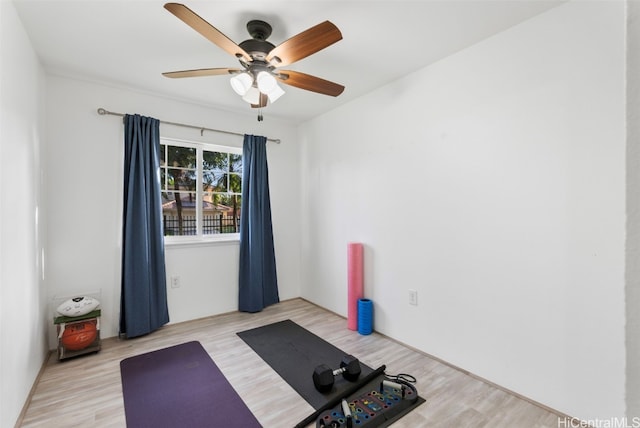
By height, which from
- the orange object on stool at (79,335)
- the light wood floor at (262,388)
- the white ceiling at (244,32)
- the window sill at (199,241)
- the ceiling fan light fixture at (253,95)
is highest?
the white ceiling at (244,32)

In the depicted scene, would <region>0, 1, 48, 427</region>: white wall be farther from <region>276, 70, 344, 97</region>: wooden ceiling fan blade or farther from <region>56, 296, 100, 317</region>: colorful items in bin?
<region>276, 70, 344, 97</region>: wooden ceiling fan blade

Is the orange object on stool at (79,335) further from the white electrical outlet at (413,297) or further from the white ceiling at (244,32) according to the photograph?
the white electrical outlet at (413,297)

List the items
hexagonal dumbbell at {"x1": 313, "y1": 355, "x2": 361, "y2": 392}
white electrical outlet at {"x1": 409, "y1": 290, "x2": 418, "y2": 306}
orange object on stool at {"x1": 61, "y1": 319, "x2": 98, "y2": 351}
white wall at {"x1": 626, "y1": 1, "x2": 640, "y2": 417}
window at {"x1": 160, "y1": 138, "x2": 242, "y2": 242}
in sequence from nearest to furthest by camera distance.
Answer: white wall at {"x1": 626, "y1": 1, "x2": 640, "y2": 417}
hexagonal dumbbell at {"x1": 313, "y1": 355, "x2": 361, "y2": 392}
orange object on stool at {"x1": 61, "y1": 319, "x2": 98, "y2": 351}
white electrical outlet at {"x1": 409, "y1": 290, "x2": 418, "y2": 306}
window at {"x1": 160, "y1": 138, "x2": 242, "y2": 242}

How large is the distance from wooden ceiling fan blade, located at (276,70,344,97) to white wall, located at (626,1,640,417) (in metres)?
1.84

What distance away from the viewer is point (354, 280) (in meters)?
3.09

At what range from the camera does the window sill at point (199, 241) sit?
3.29m

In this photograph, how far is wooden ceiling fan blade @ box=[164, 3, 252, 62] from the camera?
54.8 inches

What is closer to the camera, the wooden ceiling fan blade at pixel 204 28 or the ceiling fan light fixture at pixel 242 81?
the wooden ceiling fan blade at pixel 204 28

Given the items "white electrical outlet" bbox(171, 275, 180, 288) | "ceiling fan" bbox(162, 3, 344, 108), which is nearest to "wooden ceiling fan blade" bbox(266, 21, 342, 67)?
"ceiling fan" bbox(162, 3, 344, 108)

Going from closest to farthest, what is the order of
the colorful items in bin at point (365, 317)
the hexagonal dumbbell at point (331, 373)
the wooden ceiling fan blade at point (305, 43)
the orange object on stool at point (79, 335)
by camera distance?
the wooden ceiling fan blade at point (305, 43), the hexagonal dumbbell at point (331, 373), the orange object on stool at point (79, 335), the colorful items in bin at point (365, 317)

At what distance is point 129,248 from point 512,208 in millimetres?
3252

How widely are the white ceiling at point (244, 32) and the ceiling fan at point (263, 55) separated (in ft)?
0.56

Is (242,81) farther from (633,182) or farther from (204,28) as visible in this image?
(633,182)

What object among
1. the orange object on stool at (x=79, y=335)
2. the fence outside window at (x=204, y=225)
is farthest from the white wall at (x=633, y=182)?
the fence outside window at (x=204, y=225)
